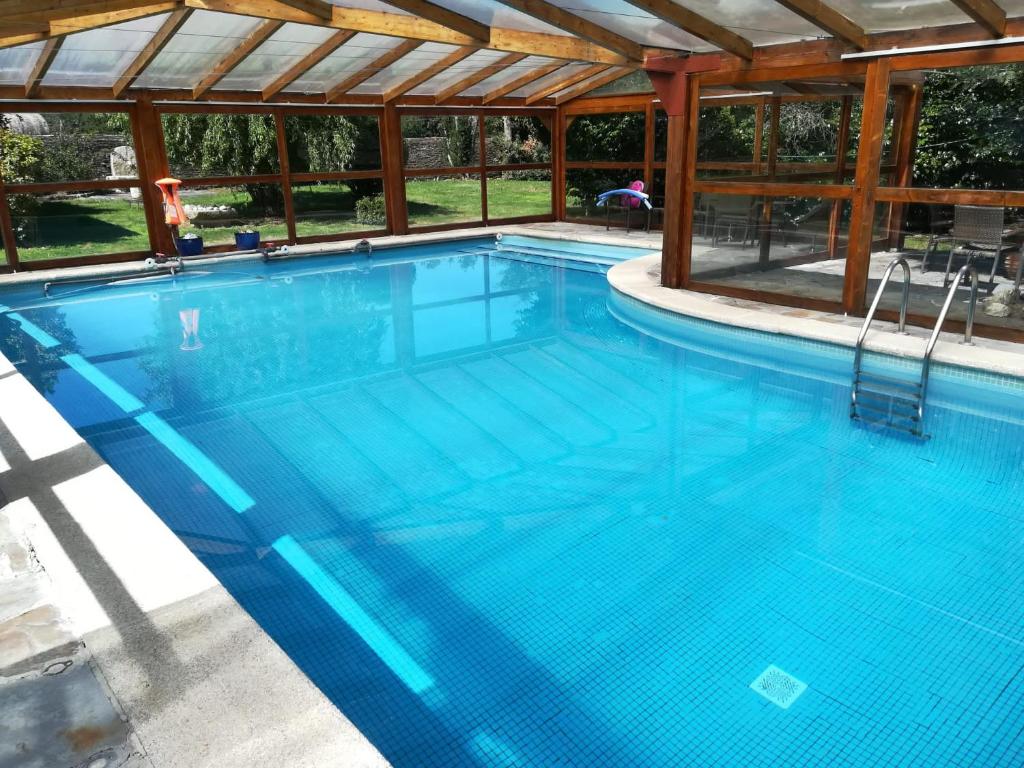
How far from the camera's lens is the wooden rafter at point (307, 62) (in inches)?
384

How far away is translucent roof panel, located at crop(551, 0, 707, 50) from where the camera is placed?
6.98 m

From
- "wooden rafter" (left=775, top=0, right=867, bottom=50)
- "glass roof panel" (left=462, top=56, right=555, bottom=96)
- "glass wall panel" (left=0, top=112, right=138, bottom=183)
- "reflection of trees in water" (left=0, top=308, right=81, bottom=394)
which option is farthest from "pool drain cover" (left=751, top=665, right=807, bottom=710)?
"glass wall panel" (left=0, top=112, right=138, bottom=183)

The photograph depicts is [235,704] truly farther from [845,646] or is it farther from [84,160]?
[84,160]

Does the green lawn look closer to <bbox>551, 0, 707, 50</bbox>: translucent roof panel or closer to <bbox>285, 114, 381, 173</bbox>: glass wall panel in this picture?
<bbox>285, 114, 381, 173</bbox>: glass wall panel

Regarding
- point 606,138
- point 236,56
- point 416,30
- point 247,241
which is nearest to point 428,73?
point 236,56

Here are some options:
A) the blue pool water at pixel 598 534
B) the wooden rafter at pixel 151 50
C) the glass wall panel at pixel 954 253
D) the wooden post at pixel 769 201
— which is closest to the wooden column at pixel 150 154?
the wooden rafter at pixel 151 50

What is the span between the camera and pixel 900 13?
616cm

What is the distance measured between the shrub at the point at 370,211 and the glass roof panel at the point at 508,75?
4336 mm

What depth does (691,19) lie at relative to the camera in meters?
6.68

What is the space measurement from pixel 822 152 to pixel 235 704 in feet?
28.0

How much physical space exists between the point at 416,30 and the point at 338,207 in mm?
9623

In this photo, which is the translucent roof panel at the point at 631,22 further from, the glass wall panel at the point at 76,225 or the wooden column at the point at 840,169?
the glass wall panel at the point at 76,225

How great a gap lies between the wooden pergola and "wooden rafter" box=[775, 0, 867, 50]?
2cm

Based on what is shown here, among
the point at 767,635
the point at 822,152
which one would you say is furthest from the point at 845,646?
the point at 822,152
